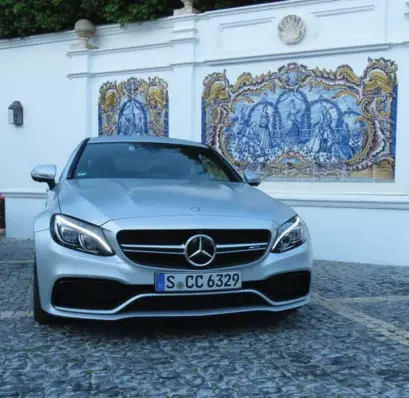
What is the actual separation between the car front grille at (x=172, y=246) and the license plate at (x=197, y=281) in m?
0.07

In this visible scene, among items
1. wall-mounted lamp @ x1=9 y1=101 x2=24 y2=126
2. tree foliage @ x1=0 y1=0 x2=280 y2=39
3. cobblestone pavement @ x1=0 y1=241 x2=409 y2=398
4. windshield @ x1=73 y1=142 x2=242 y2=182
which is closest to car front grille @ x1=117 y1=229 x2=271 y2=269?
cobblestone pavement @ x1=0 y1=241 x2=409 y2=398

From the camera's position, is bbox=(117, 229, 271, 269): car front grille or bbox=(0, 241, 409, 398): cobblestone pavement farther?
bbox=(117, 229, 271, 269): car front grille

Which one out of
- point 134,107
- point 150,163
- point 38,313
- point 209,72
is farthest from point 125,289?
point 134,107

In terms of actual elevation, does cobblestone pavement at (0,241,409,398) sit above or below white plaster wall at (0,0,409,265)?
below

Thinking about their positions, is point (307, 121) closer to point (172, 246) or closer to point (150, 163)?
point (150, 163)

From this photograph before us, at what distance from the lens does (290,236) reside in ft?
14.7

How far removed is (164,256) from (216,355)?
2.45 feet

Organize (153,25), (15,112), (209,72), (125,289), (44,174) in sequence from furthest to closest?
(15,112) < (153,25) < (209,72) < (44,174) < (125,289)

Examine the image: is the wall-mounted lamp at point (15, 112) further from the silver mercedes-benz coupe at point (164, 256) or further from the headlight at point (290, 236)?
the headlight at point (290, 236)

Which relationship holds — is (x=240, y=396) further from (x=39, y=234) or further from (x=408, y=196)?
(x=408, y=196)

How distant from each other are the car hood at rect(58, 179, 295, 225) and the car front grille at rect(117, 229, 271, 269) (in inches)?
6.1

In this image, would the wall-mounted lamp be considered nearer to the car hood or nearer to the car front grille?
the car hood

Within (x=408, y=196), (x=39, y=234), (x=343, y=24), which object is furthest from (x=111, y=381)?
(x=343, y=24)

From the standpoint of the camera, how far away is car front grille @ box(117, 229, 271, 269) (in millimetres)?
4043
